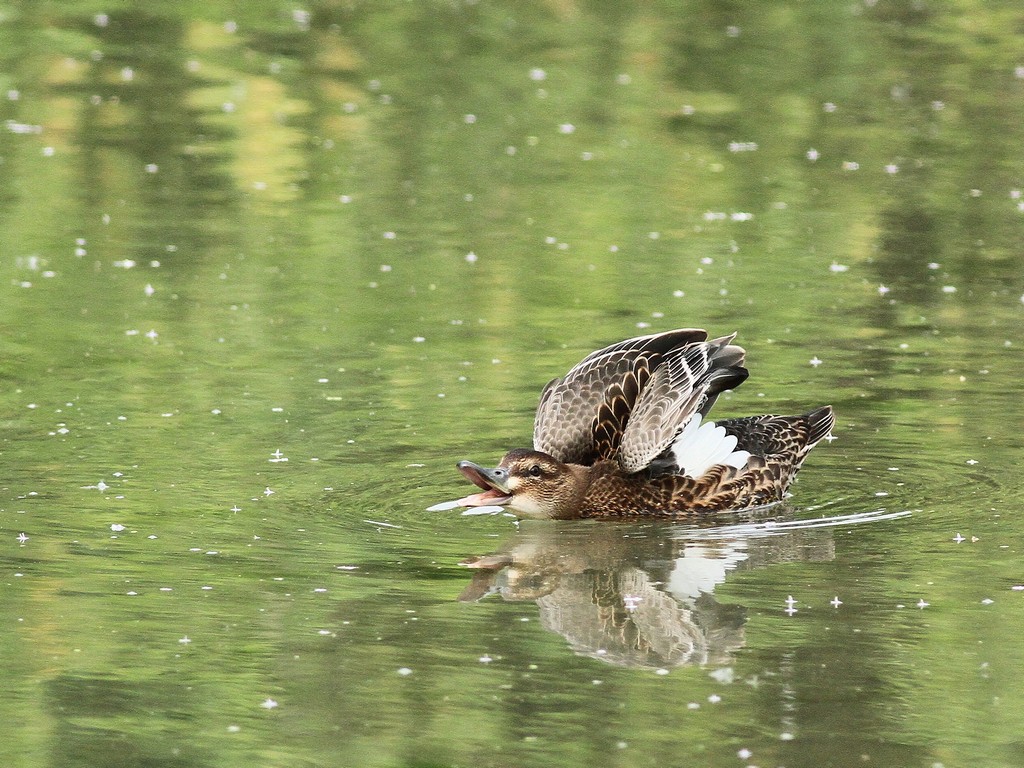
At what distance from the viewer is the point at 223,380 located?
1220 cm

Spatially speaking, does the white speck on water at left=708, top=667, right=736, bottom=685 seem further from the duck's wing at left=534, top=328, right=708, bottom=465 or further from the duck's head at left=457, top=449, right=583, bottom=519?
the duck's wing at left=534, top=328, right=708, bottom=465

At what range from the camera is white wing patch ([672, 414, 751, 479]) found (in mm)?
10180

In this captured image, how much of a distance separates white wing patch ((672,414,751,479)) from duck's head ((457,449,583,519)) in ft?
1.98

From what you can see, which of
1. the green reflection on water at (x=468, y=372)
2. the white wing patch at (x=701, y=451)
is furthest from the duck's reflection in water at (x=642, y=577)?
the white wing patch at (x=701, y=451)

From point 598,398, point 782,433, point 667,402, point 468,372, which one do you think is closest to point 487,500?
point 598,398

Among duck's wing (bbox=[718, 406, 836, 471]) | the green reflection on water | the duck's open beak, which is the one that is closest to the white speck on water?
the green reflection on water

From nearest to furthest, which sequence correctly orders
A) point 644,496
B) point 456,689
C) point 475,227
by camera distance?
point 456,689
point 644,496
point 475,227

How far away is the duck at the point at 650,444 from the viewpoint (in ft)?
32.4

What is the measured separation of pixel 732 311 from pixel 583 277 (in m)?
1.58

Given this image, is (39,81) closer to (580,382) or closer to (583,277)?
(583,277)

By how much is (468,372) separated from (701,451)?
2549 mm

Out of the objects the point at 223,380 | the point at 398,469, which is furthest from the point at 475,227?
the point at 398,469

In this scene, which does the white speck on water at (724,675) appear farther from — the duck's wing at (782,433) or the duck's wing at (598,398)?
the duck's wing at (782,433)

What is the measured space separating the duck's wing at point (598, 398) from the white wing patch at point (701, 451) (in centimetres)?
31
